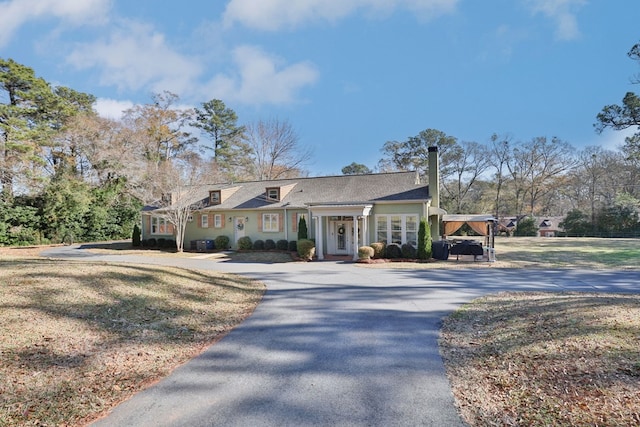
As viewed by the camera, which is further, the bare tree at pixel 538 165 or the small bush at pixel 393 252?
the bare tree at pixel 538 165

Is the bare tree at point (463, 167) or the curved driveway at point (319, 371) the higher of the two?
the bare tree at point (463, 167)

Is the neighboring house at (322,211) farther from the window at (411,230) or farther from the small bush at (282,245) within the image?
the small bush at (282,245)

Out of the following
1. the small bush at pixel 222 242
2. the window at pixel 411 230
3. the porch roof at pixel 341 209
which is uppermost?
the porch roof at pixel 341 209

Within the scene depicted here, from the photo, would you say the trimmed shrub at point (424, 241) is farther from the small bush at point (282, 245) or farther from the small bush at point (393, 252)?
the small bush at point (282, 245)

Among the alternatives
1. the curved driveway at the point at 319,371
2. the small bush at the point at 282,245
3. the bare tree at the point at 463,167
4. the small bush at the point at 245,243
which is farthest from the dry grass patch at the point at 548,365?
the bare tree at the point at 463,167

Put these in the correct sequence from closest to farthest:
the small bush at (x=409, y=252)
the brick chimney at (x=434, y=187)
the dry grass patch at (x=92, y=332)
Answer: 1. the dry grass patch at (x=92, y=332)
2. the small bush at (x=409, y=252)
3. the brick chimney at (x=434, y=187)

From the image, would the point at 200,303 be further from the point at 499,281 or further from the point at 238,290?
the point at 499,281

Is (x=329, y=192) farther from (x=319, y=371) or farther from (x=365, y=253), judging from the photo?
(x=319, y=371)

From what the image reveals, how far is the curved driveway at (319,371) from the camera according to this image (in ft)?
10.8

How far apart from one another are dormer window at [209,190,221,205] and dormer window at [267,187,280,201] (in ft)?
12.0

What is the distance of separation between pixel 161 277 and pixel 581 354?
30.4 feet

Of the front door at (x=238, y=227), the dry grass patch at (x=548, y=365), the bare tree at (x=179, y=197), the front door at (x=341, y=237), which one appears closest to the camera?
the dry grass patch at (x=548, y=365)

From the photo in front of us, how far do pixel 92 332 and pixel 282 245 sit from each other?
1579 centimetres

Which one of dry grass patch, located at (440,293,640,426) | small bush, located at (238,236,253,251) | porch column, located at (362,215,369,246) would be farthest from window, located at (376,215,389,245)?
dry grass patch, located at (440,293,640,426)
